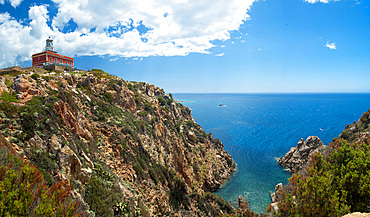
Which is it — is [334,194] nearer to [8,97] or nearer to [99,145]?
[99,145]

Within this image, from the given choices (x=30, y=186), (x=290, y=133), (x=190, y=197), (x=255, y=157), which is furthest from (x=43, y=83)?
(x=290, y=133)

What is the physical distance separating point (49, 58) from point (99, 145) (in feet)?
95.0

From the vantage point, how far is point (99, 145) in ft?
68.4

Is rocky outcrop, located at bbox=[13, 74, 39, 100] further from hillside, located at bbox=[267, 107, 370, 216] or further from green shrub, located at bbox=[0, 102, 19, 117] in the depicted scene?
hillside, located at bbox=[267, 107, 370, 216]

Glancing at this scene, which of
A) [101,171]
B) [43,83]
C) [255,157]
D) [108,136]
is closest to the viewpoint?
[101,171]

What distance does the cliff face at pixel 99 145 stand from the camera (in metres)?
13.4

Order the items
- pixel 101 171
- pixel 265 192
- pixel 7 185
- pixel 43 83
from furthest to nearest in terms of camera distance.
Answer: pixel 265 192
pixel 43 83
pixel 101 171
pixel 7 185

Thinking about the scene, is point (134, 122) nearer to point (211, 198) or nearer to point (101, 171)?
point (101, 171)

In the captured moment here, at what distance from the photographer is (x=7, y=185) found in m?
7.19

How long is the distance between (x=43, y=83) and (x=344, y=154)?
3189 cm

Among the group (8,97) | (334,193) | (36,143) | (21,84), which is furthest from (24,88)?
(334,193)

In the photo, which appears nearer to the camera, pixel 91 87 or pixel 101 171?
pixel 101 171

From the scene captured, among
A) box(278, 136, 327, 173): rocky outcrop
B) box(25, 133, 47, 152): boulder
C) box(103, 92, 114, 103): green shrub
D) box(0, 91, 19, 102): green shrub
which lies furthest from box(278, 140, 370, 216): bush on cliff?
box(278, 136, 327, 173): rocky outcrop

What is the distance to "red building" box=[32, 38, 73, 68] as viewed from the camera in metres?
36.7
